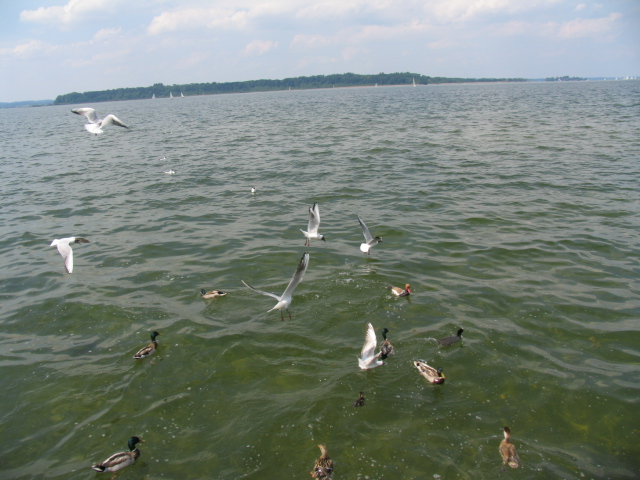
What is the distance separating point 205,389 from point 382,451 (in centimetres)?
352

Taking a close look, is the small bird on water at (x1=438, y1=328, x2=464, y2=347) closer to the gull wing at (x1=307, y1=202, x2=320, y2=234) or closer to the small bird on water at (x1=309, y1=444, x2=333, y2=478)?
the small bird on water at (x1=309, y1=444, x2=333, y2=478)

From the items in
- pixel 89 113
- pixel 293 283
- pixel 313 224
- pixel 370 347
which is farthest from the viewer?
pixel 89 113

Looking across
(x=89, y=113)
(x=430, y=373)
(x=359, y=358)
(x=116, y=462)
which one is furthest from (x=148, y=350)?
(x=89, y=113)

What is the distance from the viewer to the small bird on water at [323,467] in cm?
591

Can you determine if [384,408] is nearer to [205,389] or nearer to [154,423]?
[205,389]

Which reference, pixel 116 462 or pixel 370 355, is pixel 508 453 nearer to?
pixel 370 355

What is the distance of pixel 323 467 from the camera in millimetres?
5949

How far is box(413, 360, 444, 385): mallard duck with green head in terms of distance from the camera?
7625mm

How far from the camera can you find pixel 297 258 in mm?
13180

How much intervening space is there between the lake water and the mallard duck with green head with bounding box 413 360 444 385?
6.0 inches

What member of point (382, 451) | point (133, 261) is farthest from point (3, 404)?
point (382, 451)

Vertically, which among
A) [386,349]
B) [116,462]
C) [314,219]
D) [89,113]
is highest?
[89,113]

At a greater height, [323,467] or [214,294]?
[214,294]

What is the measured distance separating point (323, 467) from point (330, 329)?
12.5 feet
